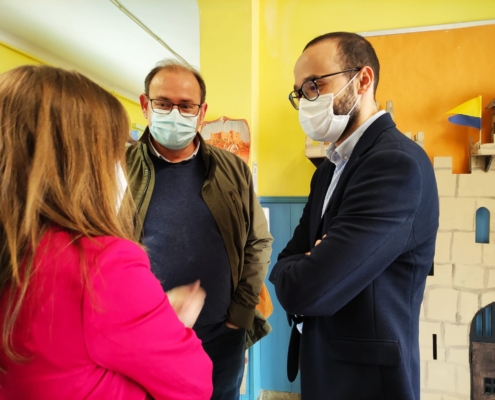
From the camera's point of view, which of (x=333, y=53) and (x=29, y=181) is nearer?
(x=29, y=181)

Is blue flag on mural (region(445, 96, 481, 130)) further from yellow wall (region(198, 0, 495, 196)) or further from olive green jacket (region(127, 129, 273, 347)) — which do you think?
olive green jacket (region(127, 129, 273, 347))

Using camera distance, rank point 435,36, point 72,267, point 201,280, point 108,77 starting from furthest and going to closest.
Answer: point 108,77
point 435,36
point 201,280
point 72,267

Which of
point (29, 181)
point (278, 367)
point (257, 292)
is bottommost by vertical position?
point (278, 367)

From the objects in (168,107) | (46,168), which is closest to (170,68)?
(168,107)

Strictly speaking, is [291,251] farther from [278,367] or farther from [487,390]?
[487,390]

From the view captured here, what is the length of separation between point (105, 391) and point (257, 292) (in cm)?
95

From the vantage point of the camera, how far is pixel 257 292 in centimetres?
149

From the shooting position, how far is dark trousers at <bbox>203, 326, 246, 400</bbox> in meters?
1.38

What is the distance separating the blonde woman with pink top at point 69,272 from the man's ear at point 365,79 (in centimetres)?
80

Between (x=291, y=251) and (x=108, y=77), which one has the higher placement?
(x=108, y=77)

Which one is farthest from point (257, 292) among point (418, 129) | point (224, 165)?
point (418, 129)

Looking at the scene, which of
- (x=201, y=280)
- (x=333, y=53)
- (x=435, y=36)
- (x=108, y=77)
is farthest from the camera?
(x=108, y=77)

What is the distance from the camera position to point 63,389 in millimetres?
563

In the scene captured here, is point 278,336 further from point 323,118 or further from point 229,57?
point 229,57
